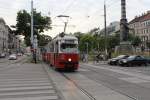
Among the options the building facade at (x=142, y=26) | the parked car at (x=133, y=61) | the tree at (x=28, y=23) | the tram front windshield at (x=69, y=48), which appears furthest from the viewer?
the building facade at (x=142, y=26)

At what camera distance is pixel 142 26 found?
15588 cm

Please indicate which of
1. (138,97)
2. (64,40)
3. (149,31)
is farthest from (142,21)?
(138,97)

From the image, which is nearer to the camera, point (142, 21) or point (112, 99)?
point (112, 99)

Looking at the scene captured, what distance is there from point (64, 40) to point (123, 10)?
153 ft

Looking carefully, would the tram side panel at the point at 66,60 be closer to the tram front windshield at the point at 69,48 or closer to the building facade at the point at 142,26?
the tram front windshield at the point at 69,48

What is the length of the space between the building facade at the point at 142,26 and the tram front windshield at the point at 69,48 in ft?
394

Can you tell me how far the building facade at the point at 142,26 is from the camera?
149 meters

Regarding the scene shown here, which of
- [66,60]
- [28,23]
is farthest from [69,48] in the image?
[28,23]

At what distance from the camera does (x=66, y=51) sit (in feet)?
96.2

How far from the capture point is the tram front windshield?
2938 centimetres

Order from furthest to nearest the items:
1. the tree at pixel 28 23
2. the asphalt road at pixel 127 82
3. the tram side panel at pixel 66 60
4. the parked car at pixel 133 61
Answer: the tree at pixel 28 23 < the parked car at pixel 133 61 < the tram side panel at pixel 66 60 < the asphalt road at pixel 127 82

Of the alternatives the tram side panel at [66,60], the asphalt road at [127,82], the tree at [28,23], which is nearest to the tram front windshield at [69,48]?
the tram side panel at [66,60]

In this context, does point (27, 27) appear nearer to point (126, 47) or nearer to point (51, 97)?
point (126, 47)

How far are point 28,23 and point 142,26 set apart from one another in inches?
3418
